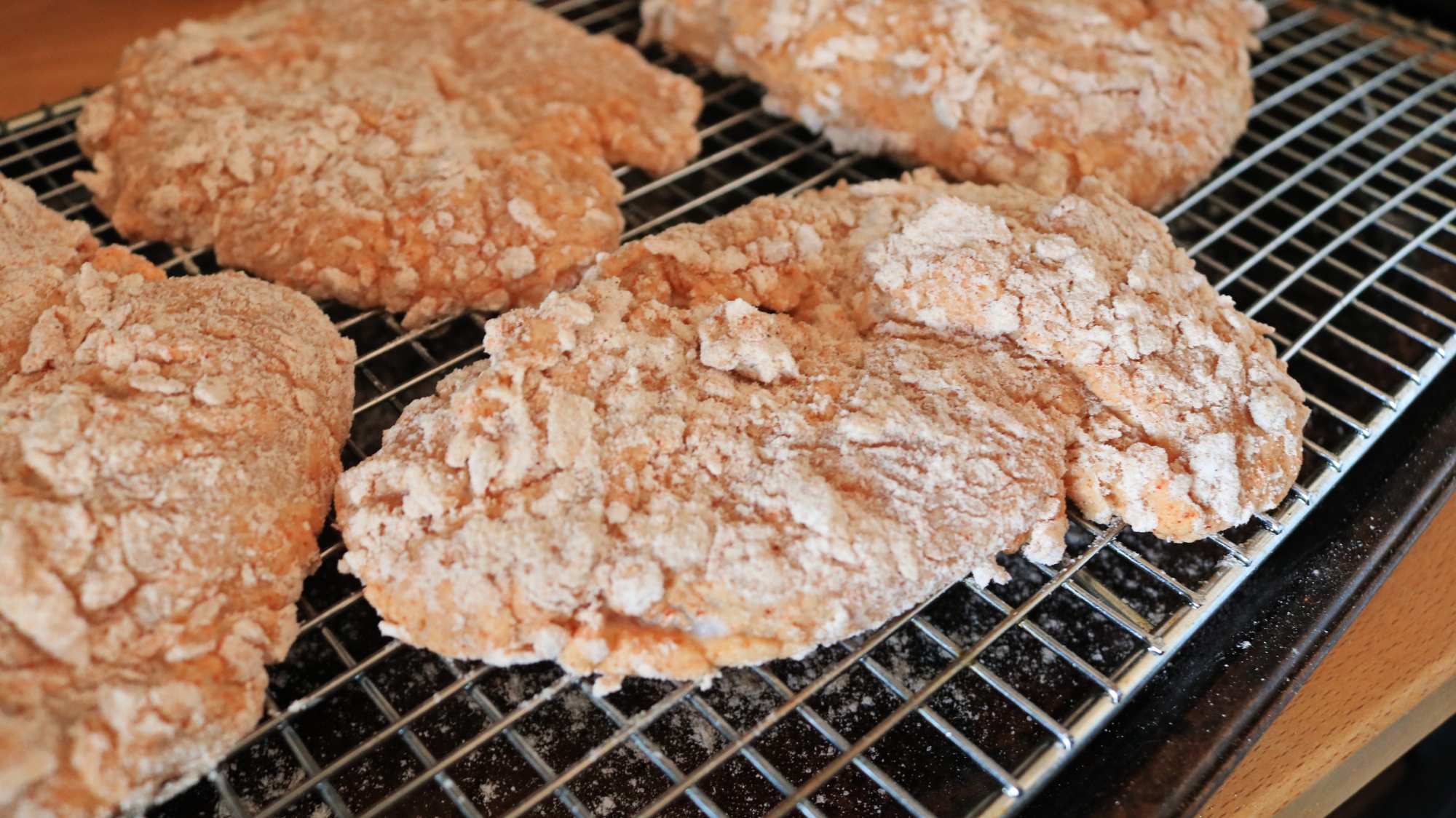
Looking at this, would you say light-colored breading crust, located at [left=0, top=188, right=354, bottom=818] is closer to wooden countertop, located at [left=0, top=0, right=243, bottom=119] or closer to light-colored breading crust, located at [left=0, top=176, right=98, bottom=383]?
light-colored breading crust, located at [left=0, top=176, right=98, bottom=383]

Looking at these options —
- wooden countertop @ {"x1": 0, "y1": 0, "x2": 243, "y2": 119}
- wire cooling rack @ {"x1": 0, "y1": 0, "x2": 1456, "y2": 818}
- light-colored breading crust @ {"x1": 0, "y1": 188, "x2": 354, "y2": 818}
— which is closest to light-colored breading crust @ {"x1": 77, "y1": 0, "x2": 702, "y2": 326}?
wire cooling rack @ {"x1": 0, "y1": 0, "x2": 1456, "y2": 818}

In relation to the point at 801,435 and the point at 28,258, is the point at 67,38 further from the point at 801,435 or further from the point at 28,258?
the point at 801,435

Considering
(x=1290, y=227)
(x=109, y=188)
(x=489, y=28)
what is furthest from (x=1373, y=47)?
(x=109, y=188)

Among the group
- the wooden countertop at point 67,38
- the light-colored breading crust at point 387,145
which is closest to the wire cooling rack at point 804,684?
the light-colored breading crust at point 387,145

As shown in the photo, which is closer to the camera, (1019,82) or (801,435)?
(801,435)

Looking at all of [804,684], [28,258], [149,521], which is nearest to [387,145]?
[28,258]

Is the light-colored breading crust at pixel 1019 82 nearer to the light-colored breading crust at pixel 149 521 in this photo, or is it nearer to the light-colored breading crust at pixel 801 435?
the light-colored breading crust at pixel 801 435

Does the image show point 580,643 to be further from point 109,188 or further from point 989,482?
point 109,188
